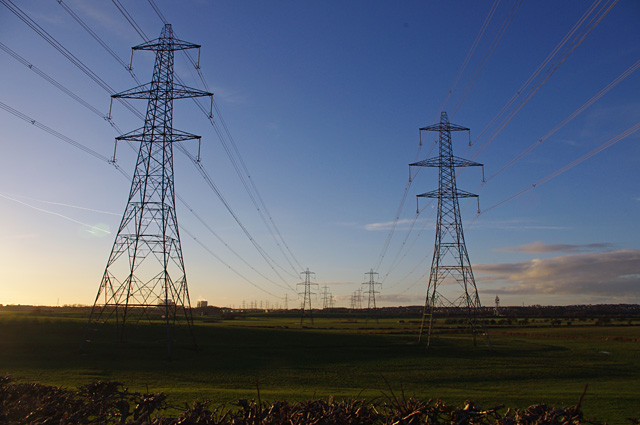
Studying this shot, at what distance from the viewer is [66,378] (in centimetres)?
3111

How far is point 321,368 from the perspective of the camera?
4406cm

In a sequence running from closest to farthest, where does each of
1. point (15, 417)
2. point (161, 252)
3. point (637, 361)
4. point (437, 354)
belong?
point (15, 417)
point (161, 252)
point (637, 361)
point (437, 354)

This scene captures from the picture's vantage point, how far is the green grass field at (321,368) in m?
27.5

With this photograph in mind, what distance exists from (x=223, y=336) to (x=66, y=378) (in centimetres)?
4166

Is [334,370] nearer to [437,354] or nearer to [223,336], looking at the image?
[437,354]

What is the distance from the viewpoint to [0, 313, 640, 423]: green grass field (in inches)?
1081

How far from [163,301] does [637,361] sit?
5572 cm

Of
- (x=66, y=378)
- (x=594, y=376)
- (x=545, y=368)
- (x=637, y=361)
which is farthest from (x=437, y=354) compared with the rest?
(x=66, y=378)

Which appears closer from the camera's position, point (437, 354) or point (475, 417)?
point (475, 417)

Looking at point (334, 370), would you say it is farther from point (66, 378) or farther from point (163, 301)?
point (66, 378)

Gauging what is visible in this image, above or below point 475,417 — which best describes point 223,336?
below

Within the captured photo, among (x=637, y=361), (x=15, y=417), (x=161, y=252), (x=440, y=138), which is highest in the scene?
(x=440, y=138)

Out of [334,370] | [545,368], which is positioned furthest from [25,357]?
[545,368]

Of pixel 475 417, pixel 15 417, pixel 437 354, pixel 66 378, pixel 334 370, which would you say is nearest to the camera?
pixel 475 417
